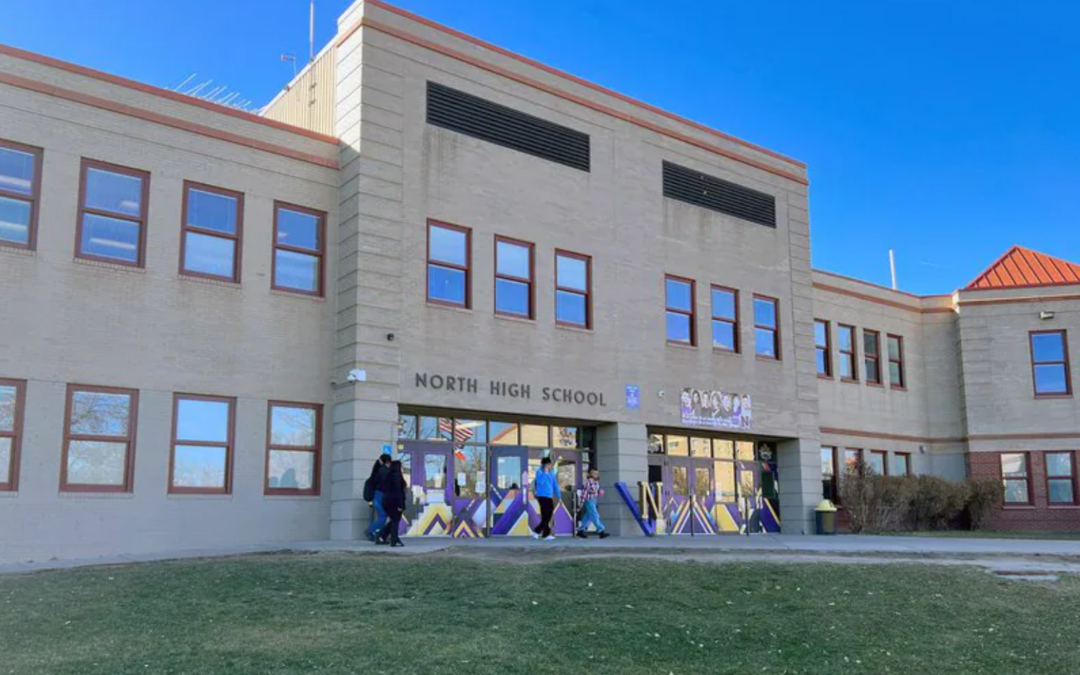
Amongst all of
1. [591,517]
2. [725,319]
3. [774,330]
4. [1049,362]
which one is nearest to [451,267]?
[591,517]

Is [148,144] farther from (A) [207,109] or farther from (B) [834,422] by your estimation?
(B) [834,422]

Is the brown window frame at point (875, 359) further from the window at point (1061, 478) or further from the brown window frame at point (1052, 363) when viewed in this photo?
the window at point (1061, 478)

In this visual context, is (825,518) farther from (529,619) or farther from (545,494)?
(529,619)

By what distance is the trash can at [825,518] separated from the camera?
2798cm

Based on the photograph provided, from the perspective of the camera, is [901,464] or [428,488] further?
[901,464]

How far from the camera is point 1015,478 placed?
33.7 metres

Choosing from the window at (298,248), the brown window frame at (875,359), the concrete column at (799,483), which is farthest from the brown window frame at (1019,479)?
the window at (298,248)

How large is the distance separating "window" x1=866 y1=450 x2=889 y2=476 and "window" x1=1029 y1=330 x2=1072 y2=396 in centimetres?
557

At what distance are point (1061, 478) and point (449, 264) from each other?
74.7 feet

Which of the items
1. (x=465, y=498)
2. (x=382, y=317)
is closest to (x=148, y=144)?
(x=382, y=317)

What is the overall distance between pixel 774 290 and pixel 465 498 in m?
11.6

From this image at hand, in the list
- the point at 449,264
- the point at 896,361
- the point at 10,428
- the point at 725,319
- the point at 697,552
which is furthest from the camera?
the point at 896,361

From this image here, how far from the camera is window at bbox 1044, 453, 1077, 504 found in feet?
109

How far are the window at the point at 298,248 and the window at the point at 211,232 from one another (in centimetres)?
79
